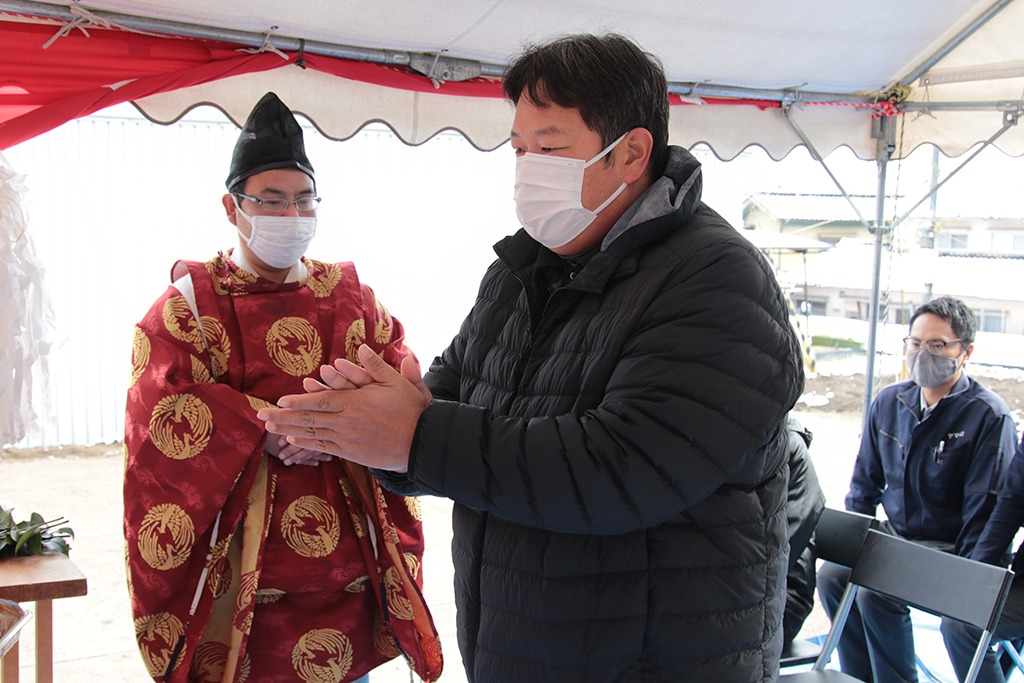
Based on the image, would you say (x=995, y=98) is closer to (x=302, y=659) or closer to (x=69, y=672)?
(x=302, y=659)

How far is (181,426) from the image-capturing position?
192 cm

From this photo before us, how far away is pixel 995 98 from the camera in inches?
149

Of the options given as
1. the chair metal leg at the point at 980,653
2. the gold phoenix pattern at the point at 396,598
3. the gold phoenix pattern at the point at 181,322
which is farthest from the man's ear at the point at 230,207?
the chair metal leg at the point at 980,653

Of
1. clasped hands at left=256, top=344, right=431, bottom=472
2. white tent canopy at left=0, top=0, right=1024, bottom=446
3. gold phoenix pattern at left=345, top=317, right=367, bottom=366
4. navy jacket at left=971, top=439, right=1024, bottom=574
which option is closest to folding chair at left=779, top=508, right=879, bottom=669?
navy jacket at left=971, top=439, right=1024, bottom=574

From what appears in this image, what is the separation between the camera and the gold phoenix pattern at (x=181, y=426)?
75.2 inches

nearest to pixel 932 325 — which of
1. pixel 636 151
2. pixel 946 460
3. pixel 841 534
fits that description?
pixel 946 460

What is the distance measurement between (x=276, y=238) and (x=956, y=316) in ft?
9.23

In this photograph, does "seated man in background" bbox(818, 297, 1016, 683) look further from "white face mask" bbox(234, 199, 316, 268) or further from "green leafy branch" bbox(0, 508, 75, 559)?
"green leafy branch" bbox(0, 508, 75, 559)

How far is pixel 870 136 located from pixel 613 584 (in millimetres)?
3925

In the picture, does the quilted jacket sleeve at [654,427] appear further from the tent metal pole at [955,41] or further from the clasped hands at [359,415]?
the tent metal pole at [955,41]

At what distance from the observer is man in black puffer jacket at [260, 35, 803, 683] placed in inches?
36.6

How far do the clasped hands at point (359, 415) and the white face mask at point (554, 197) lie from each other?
0.36 meters

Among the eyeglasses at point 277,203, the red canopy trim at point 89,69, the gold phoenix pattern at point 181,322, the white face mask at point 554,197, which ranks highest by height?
the red canopy trim at point 89,69

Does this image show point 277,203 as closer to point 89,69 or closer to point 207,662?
point 89,69
